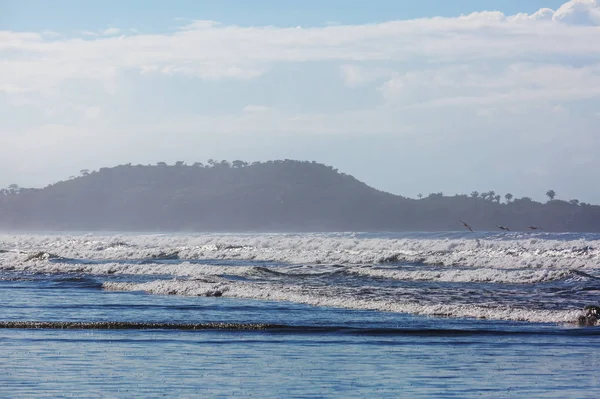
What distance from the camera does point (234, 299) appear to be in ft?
79.9

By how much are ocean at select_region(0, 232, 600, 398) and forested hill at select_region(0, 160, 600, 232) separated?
95109mm

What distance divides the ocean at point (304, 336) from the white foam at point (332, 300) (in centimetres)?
5

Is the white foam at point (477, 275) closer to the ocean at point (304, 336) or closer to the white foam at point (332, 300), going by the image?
the ocean at point (304, 336)

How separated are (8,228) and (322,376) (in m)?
150

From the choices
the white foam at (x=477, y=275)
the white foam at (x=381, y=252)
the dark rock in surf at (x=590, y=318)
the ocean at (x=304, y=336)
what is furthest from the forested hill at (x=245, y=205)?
the dark rock in surf at (x=590, y=318)

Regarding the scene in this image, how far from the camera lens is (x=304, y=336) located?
16734 mm

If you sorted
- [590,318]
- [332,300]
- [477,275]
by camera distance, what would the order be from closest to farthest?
[590,318] < [332,300] < [477,275]

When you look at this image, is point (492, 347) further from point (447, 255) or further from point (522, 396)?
point (447, 255)

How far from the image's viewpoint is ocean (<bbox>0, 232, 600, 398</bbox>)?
38.8ft

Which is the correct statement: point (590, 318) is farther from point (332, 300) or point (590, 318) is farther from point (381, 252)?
point (381, 252)

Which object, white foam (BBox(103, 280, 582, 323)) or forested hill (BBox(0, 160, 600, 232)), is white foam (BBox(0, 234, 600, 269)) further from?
forested hill (BBox(0, 160, 600, 232))

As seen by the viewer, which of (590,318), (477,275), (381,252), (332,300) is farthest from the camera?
(381,252)

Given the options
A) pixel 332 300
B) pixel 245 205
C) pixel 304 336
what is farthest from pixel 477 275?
pixel 245 205

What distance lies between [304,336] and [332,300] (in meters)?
6.46
